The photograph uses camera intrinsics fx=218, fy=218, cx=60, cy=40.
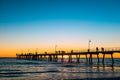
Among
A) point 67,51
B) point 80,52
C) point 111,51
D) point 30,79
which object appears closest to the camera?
point 30,79

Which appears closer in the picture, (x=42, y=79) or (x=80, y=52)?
(x=42, y=79)

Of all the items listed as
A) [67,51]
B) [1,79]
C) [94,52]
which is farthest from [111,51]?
[1,79]

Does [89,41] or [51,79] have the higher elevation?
[89,41]

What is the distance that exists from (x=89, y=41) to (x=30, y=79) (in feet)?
171

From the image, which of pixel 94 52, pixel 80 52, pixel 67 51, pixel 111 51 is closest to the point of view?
pixel 111 51

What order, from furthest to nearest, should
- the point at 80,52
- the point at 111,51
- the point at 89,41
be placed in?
the point at 89,41 < the point at 80,52 < the point at 111,51

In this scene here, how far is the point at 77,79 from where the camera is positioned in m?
27.3

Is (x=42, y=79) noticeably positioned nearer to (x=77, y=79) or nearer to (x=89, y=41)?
(x=77, y=79)

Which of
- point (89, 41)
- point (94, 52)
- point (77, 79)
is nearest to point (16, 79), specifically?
point (77, 79)

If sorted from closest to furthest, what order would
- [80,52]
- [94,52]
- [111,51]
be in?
[111,51], [94,52], [80,52]

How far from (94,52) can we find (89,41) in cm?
1446

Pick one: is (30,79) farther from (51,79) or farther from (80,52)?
(80,52)

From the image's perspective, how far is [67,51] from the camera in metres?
82.6

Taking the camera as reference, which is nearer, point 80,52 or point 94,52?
point 94,52
